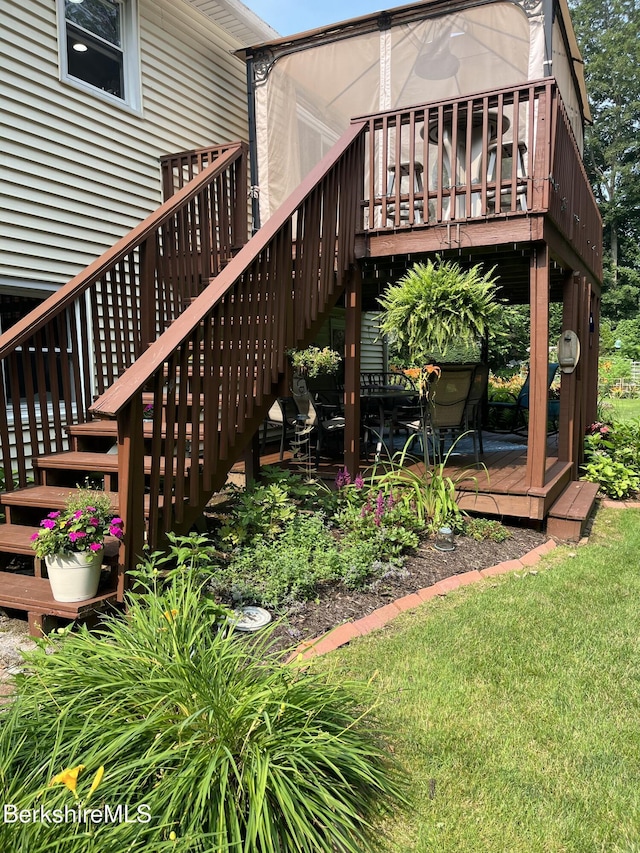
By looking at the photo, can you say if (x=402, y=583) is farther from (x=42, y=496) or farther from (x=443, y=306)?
(x=42, y=496)

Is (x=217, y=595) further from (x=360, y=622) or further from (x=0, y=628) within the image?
(x=0, y=628)

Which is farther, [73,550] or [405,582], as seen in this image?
[405,582]

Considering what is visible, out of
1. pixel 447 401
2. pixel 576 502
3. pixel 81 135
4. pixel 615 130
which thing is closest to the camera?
pixel 447 401

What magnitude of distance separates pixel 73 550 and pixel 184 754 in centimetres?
131

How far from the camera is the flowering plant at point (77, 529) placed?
101 inches

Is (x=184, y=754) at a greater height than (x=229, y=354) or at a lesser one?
lesser

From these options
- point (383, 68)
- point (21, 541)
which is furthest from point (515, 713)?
point (383, 68)

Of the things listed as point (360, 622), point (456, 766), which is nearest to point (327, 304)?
point (360, 622)

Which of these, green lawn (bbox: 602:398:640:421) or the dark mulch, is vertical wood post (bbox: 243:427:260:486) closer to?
the dark mulch

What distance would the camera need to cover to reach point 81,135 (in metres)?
5.48

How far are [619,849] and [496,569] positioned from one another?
2.21m

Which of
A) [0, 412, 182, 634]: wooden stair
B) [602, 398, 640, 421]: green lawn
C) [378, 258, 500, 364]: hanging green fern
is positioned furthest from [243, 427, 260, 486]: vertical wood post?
[602, 398, 640, 421]: green lawn

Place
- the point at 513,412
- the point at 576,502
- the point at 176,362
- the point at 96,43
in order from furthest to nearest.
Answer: the point at 513,412
the point at 96,43
the point at 576,502
the point at 176,362

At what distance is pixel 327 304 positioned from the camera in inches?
187
